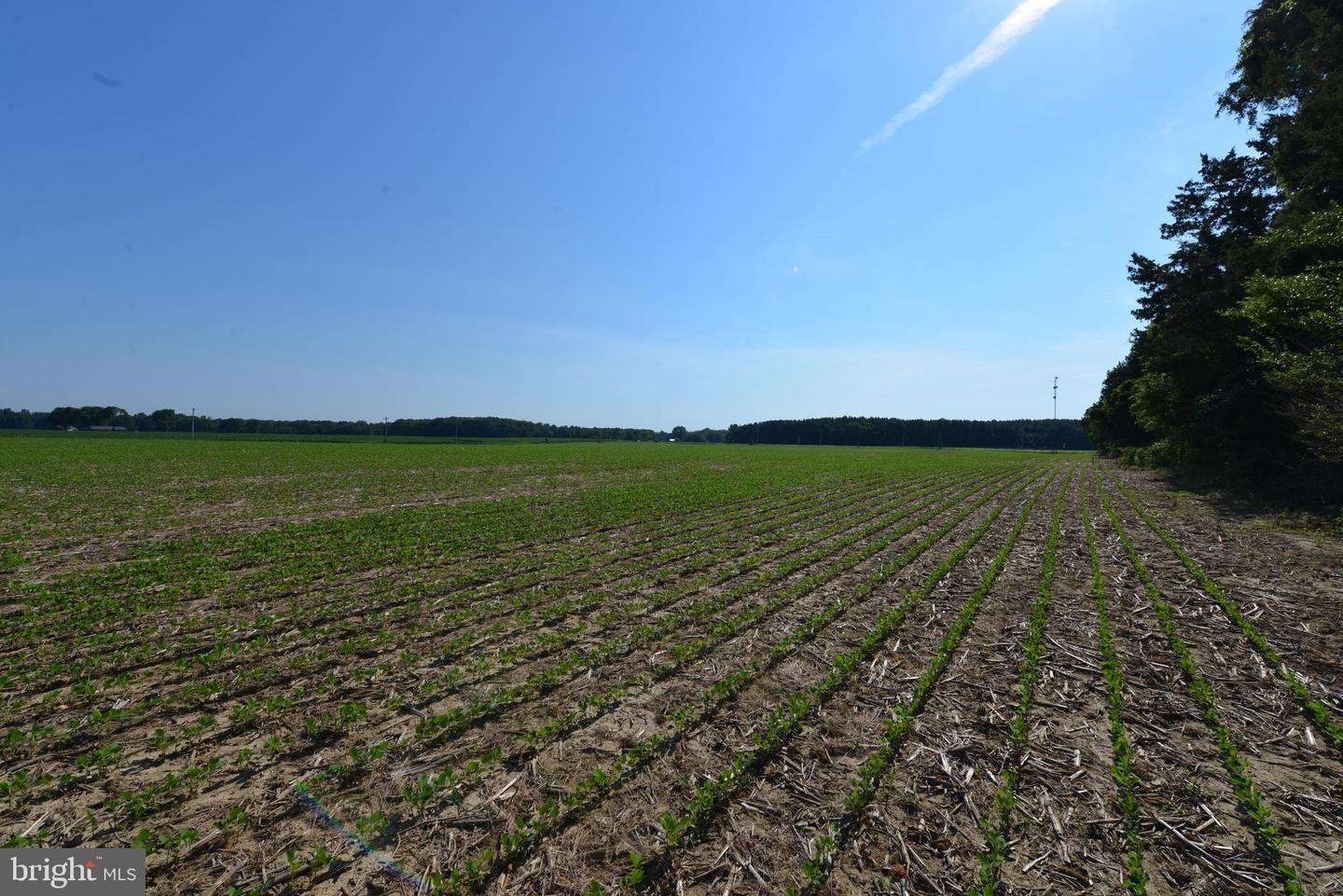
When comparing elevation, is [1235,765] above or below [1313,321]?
below

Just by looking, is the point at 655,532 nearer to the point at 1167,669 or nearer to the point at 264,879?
the point at 1167,669

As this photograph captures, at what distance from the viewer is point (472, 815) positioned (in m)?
4.12

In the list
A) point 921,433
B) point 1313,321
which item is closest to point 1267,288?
point 1313,321

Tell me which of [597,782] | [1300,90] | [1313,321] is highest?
[1300,90]

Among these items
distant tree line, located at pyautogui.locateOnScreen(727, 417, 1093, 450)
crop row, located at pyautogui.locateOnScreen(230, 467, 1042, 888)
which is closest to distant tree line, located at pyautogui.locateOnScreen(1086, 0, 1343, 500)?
crop row, located at pyautogui.locateOnScreen(230, 467, 1042, 888)

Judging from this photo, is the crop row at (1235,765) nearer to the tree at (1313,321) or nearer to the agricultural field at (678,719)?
the agricultural field at (678,719)

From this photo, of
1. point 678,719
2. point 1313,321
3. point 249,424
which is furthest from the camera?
point 249,424

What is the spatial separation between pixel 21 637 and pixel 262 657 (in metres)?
3.61

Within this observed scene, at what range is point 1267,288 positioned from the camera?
1622 cm

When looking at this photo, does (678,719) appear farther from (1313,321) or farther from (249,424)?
(249,424)

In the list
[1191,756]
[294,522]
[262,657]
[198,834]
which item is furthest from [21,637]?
[1191,756]

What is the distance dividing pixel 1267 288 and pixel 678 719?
72.6ft

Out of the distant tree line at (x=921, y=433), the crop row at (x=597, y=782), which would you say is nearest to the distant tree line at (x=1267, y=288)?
the crop row at (x=597, y=782)

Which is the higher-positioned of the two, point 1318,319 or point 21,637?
point 1318,319
